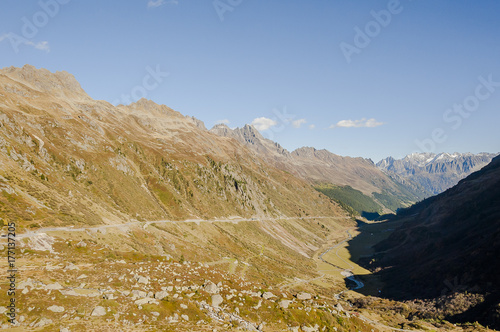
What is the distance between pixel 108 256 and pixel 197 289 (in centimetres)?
2293

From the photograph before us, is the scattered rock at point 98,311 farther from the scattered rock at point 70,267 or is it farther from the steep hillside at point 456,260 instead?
the steep hillside at point 456,260

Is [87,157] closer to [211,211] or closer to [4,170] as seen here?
[4,170]

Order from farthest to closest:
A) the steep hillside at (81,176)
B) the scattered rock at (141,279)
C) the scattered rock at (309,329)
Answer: the steep hillside at (81,176)
the scattered rock at (309,329)
the scattered rock at (141,279)

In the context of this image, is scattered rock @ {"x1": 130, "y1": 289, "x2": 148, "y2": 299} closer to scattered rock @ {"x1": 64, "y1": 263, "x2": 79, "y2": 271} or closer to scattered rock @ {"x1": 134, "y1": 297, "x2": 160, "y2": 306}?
scattered rock @ {"x1": 134, "y1": 297, "x2": 160, "y2": 306}

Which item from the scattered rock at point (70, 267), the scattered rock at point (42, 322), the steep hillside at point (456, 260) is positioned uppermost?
the scattered rock at point (70, 267)

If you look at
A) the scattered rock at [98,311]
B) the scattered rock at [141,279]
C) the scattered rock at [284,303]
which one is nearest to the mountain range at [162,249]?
the scattered rock at [98,311]

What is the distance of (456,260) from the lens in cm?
10400

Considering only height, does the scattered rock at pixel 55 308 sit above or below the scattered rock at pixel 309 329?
above

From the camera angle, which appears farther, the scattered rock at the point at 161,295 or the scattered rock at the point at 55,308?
the scattered rock at the point at 161,295

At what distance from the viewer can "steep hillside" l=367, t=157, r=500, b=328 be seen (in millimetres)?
76562

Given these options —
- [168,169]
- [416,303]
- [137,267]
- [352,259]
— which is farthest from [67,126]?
[352,259]

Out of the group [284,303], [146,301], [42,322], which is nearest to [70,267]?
[42,322]

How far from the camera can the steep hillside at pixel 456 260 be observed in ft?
251

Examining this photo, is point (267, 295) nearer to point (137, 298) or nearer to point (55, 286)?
point (137, 298)
